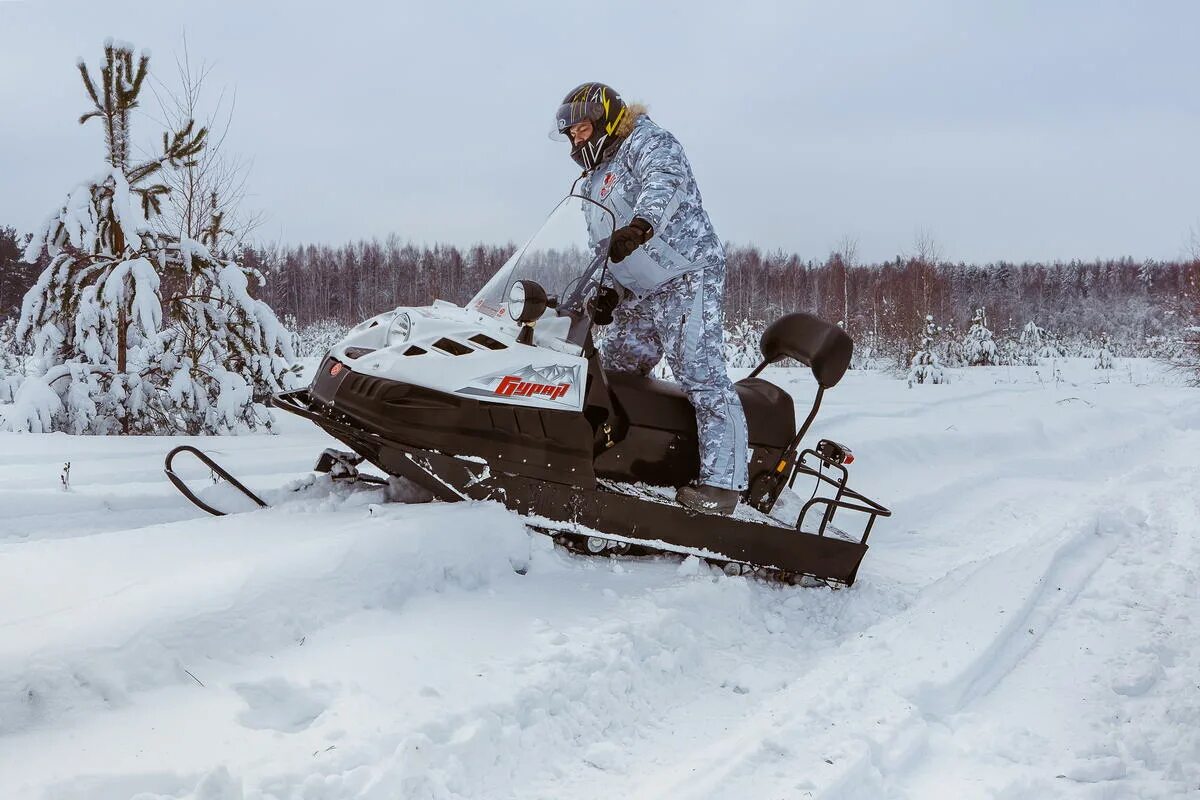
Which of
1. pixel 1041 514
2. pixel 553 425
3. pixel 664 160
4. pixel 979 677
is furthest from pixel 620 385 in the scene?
pixel 1041 514

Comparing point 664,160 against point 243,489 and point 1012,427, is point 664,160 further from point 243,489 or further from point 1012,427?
point 1012,427

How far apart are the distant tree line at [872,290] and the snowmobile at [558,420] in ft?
53.7

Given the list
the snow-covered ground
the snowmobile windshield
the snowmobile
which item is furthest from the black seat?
the snow-covered ground

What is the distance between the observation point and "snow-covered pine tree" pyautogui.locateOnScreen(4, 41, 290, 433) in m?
6.79

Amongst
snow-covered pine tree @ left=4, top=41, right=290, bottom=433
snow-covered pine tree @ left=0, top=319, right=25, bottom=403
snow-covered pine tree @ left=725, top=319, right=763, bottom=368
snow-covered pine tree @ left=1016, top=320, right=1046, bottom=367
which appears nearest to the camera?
snow-covered pine tree @ left=4, top=41, right=290, bottom=433

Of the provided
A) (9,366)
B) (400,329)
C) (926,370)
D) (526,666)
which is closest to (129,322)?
(400,329)

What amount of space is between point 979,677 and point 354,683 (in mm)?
2081

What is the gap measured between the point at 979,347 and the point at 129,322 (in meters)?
21.4

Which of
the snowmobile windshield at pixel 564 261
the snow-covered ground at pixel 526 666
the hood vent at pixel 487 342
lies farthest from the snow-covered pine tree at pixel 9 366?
the hood vent at pixel 487 342

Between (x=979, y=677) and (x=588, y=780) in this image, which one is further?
(x=979, y=677)

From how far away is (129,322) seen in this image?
7.21 meters

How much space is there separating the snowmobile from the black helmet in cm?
32

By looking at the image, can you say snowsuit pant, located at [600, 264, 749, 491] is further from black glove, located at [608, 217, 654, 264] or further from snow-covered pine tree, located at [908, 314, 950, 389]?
snow-covered pine tree, located at [908, 314, 950, 389]

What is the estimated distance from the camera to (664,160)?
3711mm
